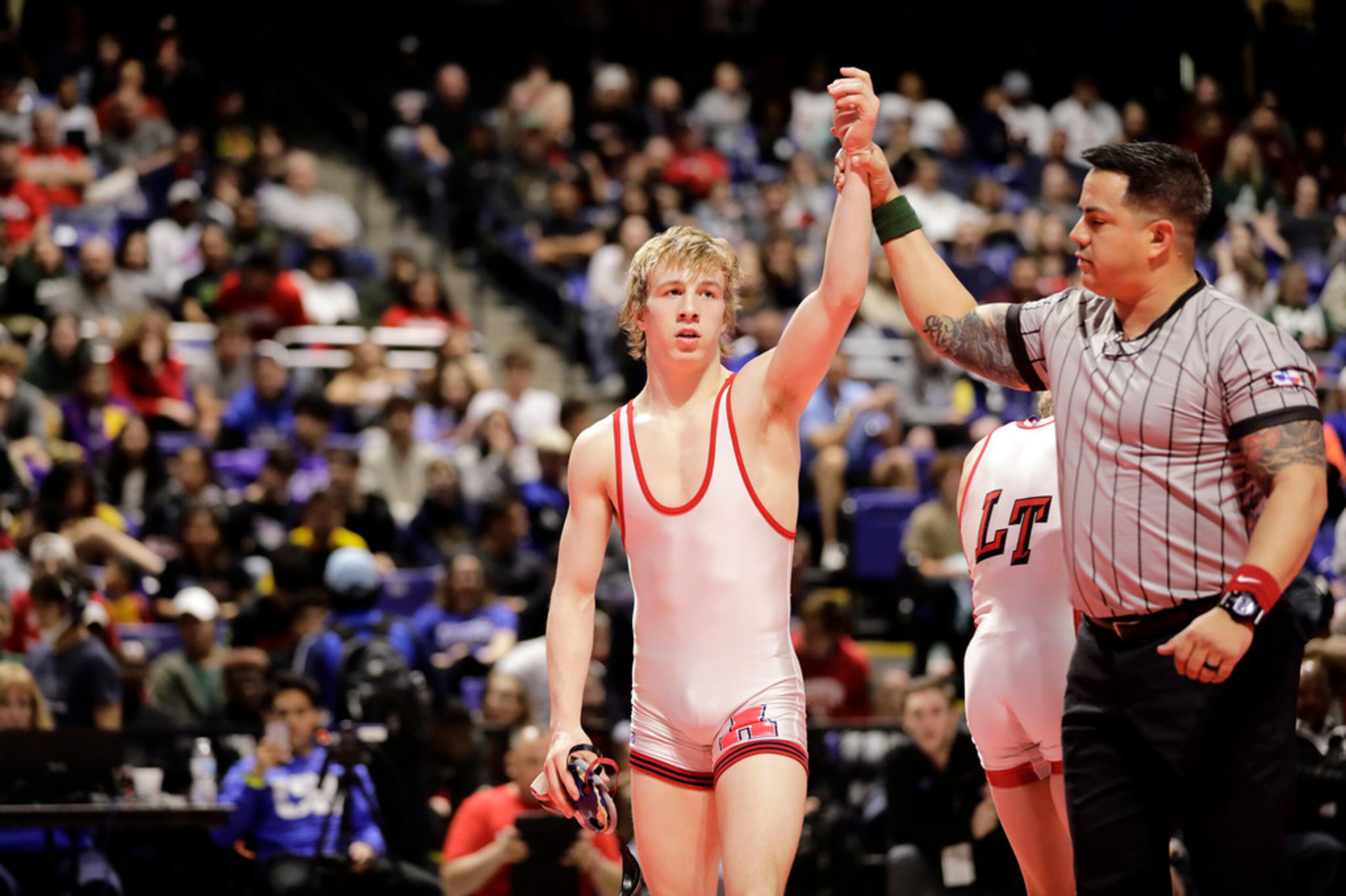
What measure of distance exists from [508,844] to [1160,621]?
4.23m

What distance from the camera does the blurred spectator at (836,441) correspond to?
12.1 metres

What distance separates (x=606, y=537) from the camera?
464 centimetres

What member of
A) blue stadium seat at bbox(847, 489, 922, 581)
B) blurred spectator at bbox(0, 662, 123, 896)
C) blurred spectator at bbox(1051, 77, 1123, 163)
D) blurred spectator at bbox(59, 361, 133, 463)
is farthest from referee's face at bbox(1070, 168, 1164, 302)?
blurred spectator at bbox(1051, 77, 1123, 163)

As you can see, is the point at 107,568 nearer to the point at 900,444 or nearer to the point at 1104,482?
the point at 900,444

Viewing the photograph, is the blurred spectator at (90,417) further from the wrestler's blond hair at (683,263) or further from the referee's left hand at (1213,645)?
the referee's left hand at (1213,645)

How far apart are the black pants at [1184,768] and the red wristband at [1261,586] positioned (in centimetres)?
22

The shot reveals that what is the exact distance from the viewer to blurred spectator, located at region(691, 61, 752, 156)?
17516mm

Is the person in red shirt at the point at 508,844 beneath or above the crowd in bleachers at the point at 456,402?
beneath

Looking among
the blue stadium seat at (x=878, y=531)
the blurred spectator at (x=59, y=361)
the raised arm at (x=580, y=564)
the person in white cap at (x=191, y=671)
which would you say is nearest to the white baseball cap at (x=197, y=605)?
the person in white cap at (x=191, y=671)

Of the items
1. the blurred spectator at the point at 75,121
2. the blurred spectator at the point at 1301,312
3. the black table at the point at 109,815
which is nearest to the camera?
the black table at the point at 109,815

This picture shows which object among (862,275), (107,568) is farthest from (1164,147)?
(107,568)

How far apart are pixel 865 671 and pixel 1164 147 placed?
636cm

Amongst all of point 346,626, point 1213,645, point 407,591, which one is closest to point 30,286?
point 407,591

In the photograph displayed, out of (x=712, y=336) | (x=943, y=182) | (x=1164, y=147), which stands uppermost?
(x=943, y=182)
